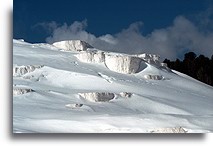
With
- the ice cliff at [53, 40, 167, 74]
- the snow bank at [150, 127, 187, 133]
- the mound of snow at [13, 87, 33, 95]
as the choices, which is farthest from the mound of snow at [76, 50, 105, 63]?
the snow bank at [150, 127, 187, 133]

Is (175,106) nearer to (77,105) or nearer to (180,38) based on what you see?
(180,38)

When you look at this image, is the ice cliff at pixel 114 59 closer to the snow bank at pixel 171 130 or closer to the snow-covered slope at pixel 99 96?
the snow-covered slope at pixel 99 96

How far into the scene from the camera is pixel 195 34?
2834 millimetres

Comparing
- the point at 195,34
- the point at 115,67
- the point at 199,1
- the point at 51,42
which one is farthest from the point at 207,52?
the point at 51,42

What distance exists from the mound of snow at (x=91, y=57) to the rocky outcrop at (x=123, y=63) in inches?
1.9

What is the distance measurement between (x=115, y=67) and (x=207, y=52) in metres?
0.76

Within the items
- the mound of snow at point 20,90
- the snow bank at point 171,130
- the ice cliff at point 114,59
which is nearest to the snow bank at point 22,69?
the mound of snow at point 20,90

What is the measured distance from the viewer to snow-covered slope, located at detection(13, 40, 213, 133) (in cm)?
260

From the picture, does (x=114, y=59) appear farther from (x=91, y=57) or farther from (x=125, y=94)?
(x=125, y=94)

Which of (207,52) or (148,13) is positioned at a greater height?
(148,13)

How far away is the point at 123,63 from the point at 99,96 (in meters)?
0.67

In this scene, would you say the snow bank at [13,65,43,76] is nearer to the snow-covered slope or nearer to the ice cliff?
the snow-covered slope

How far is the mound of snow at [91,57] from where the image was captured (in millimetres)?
3303

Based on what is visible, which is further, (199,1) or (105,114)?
(199,1)
